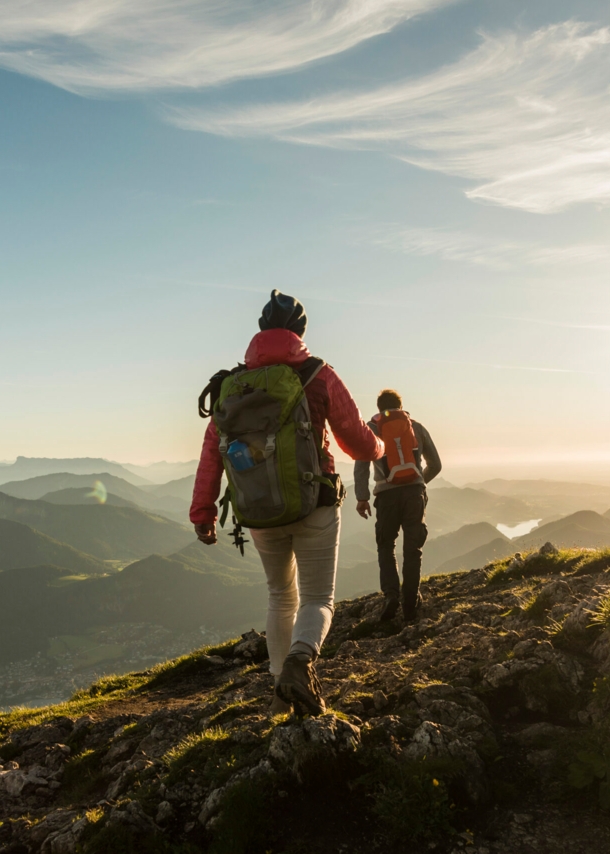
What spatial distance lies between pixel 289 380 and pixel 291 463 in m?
0.71

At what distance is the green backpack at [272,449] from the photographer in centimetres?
461

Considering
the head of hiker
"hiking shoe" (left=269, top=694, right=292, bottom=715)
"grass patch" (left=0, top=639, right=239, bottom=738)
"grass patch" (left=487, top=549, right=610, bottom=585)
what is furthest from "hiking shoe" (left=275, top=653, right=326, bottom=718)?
"grass patch" (left=487, top=549, right=610, bottom=585)

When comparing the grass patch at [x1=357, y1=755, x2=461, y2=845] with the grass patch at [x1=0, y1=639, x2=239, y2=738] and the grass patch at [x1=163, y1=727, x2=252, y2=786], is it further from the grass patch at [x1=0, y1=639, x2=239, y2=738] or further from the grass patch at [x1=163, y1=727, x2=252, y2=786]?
the grass patch at [x1=0, y1=639, x2=239, y2=738]

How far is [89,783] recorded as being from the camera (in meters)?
5.75

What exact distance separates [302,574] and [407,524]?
4.64 meters

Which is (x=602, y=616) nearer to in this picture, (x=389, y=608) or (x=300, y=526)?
(x=300, y=526)

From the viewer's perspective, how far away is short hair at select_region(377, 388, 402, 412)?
9562mm

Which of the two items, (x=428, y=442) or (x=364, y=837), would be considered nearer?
(x=364, y=837)

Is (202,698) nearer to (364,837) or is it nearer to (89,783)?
(89,783)

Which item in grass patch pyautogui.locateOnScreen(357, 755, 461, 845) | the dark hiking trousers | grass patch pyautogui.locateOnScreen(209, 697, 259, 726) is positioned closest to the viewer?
grass patch pyautogui.locateOnScreen(357, 755, 461, 845)

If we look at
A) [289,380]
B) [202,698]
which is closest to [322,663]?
[202,698]

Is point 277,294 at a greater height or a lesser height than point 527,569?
greater

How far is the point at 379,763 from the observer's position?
414 cm

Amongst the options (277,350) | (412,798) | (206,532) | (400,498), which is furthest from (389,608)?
(277,350)
